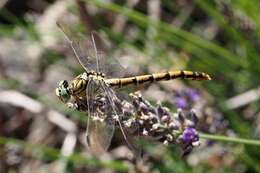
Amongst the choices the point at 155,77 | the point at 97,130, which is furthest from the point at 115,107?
the point at 155,77

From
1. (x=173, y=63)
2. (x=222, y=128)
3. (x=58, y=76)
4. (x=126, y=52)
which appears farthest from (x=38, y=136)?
(x=222, y=128)

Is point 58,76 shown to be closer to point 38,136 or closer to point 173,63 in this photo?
point 38,136

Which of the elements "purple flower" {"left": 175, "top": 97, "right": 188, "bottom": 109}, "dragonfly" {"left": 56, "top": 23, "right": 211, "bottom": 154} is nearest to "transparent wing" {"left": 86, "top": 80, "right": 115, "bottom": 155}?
"dragonfly" {"left": 56, "top": 23, "right": 211, "bottom": 154}

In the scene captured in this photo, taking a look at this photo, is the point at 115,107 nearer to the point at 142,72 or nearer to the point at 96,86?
the point at 96,86

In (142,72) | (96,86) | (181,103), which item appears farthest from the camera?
(142,72)

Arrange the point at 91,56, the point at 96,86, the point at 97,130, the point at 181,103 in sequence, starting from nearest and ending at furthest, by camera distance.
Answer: the point at 97,130, the point at 96,86, the point at 91,56, the point at 181,103

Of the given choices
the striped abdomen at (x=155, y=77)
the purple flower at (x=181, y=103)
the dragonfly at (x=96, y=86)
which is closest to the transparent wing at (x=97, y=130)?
the dragonfly at (x=96, y=86)

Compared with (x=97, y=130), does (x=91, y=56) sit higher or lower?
higher
